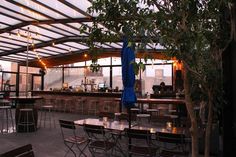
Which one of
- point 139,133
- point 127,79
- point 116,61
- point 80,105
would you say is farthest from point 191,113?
point 116,61

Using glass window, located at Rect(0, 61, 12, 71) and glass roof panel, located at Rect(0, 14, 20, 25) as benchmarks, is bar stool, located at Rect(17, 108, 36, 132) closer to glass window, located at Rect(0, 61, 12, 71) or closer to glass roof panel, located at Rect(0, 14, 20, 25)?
glass roof panel, located at Rect(0, 14, 20, 25)

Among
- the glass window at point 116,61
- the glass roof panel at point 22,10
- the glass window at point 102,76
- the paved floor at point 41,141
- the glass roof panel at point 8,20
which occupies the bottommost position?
the paved floor at point 41,141

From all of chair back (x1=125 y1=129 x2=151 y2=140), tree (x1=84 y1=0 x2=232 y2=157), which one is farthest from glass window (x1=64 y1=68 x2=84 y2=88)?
tree (x1=84 y1=0 x2=232 y2=157)

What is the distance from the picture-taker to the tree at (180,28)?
1.91m

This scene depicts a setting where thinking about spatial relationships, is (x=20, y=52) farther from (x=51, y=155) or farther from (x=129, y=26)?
(x=129, y=26)

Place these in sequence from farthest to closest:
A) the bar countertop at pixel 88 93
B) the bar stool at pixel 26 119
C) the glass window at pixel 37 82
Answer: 1. the glass window at pixel 37 82
2. the bar countertop at pixel 88 93
3. the bar stool at pixel 26 119

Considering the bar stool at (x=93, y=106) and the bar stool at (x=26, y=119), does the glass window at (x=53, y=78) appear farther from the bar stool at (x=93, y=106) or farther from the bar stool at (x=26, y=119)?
the bar stool at (x=26, y=119)

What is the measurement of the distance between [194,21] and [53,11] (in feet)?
22.0

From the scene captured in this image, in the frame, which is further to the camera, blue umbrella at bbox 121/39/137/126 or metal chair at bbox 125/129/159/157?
blue umbrella at bbox 121/39/137/126

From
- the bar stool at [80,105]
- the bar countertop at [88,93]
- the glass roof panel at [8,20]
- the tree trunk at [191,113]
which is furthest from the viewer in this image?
the bar stool at [80,105]

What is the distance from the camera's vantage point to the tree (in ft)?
6.26

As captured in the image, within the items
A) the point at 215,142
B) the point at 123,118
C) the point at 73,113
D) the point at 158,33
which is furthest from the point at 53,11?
the point at 158,33

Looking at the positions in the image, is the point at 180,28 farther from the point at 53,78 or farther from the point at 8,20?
the point at 53,78

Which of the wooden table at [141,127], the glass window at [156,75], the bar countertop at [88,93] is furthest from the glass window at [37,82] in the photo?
the wooden table at [141,127]
